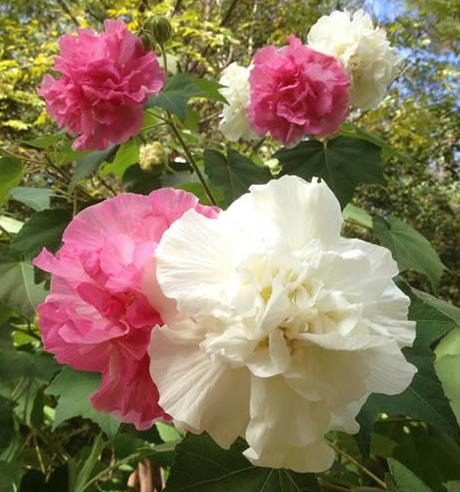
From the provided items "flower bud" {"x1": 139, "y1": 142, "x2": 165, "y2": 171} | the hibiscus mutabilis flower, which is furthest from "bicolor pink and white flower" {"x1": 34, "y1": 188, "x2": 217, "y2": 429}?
"flower bud" {"x1": 139, "y1": 142, "x2": 165, "y2": 171}

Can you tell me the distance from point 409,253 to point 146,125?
42 centimetres

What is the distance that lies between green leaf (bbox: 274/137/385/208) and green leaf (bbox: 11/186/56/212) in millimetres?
387

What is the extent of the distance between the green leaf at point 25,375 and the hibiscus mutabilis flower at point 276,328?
671 millimetres

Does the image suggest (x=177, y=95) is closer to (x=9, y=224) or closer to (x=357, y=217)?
(x=357, y=217)

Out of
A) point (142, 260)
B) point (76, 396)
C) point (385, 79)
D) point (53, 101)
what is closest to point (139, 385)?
point (142, 260)

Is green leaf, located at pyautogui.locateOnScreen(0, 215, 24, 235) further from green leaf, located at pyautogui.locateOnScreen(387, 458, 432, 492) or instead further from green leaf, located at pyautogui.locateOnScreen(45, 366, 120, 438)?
green leaf, located at pyautogui.locateOnScreen(387, 458, 432, 492)

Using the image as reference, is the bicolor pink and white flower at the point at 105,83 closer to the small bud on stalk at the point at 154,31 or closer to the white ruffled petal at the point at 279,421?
the small bud on stalk at the point at 154,31

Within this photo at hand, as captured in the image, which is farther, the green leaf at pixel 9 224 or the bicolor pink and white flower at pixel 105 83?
the green leaf at pixel 9 224

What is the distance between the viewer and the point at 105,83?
0.69 m

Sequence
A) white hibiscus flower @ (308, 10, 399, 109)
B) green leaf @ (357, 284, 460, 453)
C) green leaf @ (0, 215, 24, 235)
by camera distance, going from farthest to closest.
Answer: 1. green leaf @ (0, 215, 24, 235)
2. white hibiscus flower @ (308, 10, 399, 109)
3. green leaf @ (357, 284, 460, 453)

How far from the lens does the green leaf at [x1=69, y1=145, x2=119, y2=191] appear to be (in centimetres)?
75

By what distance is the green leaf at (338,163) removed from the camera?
77 centimetres

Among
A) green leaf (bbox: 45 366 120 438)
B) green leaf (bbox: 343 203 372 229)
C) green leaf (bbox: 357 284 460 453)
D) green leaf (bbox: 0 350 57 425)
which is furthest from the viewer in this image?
green leaf (bbox: 343 203 372 229)

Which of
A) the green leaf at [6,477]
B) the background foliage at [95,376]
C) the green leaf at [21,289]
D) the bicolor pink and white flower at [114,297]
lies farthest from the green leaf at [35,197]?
the bicolor pink and white flower at [114,297]
